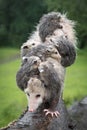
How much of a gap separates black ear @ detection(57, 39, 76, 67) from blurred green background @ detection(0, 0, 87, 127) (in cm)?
497

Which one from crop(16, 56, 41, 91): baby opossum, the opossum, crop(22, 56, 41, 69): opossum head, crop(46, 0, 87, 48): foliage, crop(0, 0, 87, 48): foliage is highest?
crop(0, 0, 87, 48): foliage

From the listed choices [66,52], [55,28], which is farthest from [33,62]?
[55,28]

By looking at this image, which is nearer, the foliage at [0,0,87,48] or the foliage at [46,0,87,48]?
the foliage at [46,0,87,48]

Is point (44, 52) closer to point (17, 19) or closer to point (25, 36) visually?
point (25, 36)

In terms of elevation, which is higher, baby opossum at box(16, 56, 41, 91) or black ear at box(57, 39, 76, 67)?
black ear at box(57, 39, 76, 67)

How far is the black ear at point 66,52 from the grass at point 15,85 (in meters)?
2.42

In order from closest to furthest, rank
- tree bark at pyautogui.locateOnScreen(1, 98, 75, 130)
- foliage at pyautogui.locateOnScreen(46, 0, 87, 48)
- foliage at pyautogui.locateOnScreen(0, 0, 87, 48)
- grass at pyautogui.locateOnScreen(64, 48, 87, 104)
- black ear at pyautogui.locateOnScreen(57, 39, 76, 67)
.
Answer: tree bark at pyautogui.locateOnScreen(1, 98, 75, 130) < black ear at pyautogui.locateOnScreen(57, 39, 76, 67) < foliage at pyautogui.locateOnScreen(46, 0, 87, 48) < grass at pyautogui.locateOnScreen(64, 48, 87, 104) < foliage at pyautogui.locateOnScreen(0, 0, 87, 48)

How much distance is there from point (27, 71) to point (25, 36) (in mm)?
11139

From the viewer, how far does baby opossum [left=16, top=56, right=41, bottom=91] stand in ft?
8.23

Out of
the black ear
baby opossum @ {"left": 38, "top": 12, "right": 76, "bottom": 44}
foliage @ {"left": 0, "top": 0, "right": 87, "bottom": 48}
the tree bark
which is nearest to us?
the tree bark

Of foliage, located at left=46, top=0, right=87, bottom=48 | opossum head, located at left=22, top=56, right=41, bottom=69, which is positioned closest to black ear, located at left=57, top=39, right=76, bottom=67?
opossum head, located at left=22, top=56, right=41, bottom=69

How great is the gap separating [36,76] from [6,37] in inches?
507

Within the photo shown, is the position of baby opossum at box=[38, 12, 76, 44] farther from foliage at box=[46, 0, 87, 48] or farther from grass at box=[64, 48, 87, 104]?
grass at box=[64, 48, 87, 104]

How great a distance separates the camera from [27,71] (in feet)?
8.26
